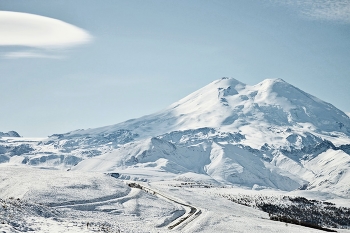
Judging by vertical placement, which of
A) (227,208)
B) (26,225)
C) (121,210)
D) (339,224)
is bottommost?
(339,224)

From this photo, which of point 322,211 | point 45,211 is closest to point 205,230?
point 45,211

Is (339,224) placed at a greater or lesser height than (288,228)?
lesser

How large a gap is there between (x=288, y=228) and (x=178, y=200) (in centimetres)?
2234

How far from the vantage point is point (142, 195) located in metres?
64.2

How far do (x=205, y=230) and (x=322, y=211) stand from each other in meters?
69.4

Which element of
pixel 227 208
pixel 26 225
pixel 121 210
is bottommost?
pixel 227 208

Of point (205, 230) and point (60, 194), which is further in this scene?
point (60, 194)

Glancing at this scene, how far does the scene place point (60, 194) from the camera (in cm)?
5353

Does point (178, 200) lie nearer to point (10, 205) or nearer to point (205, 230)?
point (205, 230)

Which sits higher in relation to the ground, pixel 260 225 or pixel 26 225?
pixel 26 225

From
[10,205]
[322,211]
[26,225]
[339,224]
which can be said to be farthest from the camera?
[322,211]

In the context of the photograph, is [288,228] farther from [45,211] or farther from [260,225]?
[45,211]

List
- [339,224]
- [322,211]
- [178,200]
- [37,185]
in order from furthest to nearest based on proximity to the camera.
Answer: [322,211] < [339,224] < [178,200] < [37,185]

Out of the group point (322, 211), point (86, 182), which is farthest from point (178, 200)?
point (322, 211)
